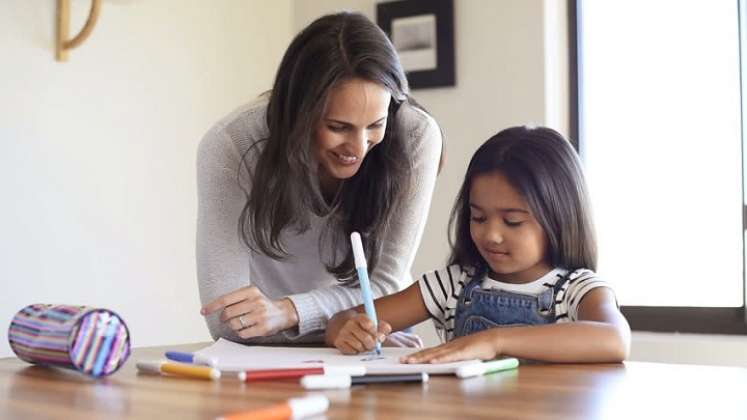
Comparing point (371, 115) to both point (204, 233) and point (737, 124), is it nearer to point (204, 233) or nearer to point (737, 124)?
point (204, 233)

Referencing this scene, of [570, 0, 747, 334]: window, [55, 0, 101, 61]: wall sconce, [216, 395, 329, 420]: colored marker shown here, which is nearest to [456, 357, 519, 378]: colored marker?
[216, 395, 329, 420]: colored marker

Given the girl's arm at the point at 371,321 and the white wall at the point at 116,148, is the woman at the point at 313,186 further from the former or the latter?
the white wall at the point at 116,148

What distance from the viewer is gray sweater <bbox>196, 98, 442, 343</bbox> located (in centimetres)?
148

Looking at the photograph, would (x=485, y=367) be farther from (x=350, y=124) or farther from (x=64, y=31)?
(x=64, y=31)

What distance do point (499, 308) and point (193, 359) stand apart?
518 millimetres

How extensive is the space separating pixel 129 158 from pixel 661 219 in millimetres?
1598

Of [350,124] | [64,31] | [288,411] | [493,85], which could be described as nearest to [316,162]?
[350,124]

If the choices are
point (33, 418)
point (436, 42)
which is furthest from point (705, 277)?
point (33, 418)

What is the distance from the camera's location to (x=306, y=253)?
5.42 ft

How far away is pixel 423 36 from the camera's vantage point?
10.3ft

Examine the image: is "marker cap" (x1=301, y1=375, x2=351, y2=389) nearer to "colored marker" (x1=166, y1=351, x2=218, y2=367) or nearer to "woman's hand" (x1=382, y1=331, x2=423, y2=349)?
"colored marker" (x1=166, y1=351, x2=218, y2=367)

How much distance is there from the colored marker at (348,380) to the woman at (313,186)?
434 millimetres

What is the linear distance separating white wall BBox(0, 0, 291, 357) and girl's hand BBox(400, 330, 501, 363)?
5.70 ft

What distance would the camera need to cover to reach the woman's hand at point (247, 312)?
1309 millimetres
